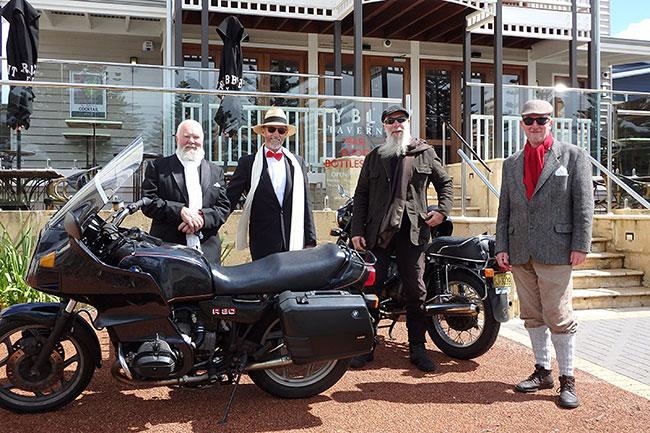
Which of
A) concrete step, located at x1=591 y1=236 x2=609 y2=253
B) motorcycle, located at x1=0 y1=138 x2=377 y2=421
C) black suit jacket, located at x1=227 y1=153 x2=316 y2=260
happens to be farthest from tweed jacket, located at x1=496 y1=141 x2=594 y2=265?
concrete step, located at x1=591 y1=236 x2=609 y2=253

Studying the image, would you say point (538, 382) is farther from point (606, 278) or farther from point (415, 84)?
point (415, 84)

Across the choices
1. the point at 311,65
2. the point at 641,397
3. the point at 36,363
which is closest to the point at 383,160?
the point at 641,397

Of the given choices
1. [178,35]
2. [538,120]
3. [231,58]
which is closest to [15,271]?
[231,58]

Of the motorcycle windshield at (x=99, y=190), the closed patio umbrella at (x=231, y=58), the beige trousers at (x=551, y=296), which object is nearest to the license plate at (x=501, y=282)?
the beige trousers at (x=551, y=296)

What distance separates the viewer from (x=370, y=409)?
11.2ft

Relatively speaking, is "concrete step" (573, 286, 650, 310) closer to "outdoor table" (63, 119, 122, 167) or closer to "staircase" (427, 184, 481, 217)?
"staircase" (427, 184, 481, 217)

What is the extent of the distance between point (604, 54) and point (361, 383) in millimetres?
12203

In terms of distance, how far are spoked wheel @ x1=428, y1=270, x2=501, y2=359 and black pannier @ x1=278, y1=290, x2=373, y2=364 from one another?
125 centimetres

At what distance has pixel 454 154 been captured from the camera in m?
12.3

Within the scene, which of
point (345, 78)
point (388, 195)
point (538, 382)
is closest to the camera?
point (538, 382)

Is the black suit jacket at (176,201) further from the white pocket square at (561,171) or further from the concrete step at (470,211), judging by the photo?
the concrete step at (470,211)

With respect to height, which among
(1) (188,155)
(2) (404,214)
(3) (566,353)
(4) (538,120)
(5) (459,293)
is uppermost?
(4) (538,120)

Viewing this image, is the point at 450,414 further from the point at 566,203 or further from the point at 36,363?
the point at 36,363

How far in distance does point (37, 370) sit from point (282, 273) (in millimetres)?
1456
